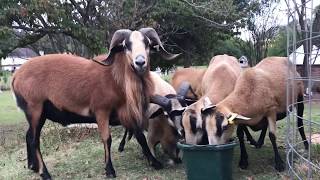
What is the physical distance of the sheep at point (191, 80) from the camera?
7.77 meters

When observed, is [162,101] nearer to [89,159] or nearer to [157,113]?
[157,113]

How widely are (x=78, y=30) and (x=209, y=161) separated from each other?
5756mm

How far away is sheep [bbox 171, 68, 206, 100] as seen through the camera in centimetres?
777

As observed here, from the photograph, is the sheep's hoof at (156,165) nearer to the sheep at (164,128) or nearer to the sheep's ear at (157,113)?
the sheep at (164,128)

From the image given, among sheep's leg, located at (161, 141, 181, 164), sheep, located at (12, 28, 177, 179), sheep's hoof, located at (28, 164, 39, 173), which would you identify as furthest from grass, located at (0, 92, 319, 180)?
sheep, located at (12, 28, 177, 179)

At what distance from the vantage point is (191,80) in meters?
8.22

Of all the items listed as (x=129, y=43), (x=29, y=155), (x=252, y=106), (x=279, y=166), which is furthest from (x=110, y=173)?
(x=279, y=166)

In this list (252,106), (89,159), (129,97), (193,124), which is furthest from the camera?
(89,159)

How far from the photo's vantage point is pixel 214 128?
531 centimetres

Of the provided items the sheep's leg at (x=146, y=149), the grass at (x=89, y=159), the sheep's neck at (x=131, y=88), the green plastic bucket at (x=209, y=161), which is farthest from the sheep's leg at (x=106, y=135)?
the green plastic bucket at (x=209, y=161)

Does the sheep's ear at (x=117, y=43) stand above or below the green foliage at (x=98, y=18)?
below

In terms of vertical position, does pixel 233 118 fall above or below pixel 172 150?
above

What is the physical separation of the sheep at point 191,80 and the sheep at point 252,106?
5.39 feet

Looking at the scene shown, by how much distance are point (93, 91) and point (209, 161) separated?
188 cm
